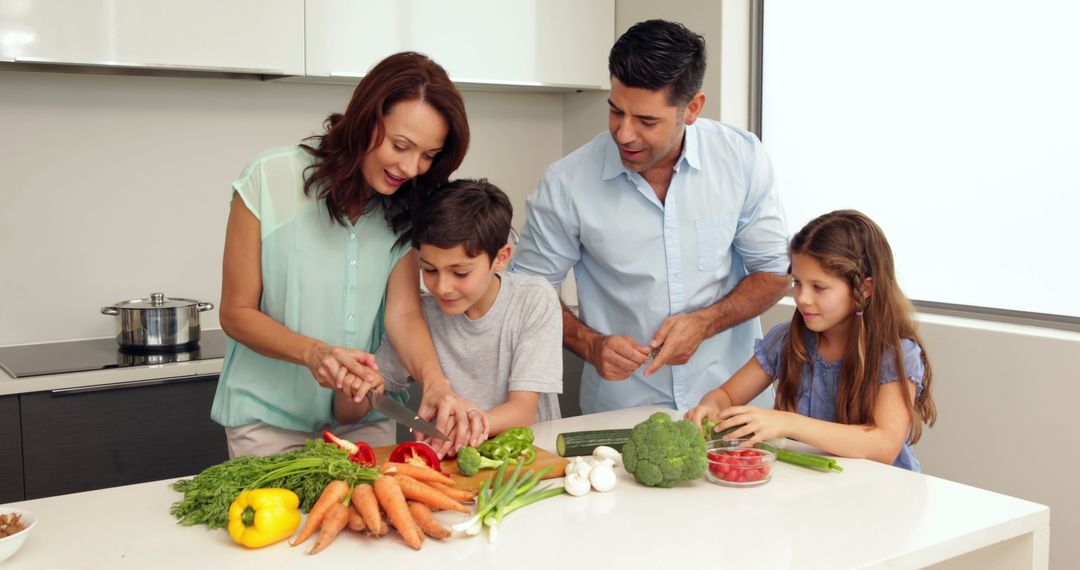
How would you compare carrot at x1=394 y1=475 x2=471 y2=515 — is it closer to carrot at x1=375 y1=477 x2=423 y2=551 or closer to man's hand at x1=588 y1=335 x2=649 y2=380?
carrot at x1=375 y1=477 x2=423 y2=551

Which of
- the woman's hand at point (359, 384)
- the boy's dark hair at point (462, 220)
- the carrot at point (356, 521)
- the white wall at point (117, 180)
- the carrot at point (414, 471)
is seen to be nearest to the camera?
the carrot at point (356, 521)

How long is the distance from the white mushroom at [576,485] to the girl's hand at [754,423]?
0.33m

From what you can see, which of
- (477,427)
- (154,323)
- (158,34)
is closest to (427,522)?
(477,427)

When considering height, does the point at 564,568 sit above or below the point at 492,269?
below

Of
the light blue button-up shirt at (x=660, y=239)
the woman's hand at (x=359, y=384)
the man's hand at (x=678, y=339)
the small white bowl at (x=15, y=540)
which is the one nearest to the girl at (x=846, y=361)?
the man's hand at (x=678, y=339)

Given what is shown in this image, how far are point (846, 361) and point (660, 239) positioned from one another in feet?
1.79

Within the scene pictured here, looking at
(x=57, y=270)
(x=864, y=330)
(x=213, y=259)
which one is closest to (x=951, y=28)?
(x=864, y=330)

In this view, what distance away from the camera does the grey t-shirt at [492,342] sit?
2.14 m

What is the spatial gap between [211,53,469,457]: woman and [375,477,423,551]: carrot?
35 centimetres

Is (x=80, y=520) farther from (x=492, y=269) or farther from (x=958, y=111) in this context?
(x=958, y=111)

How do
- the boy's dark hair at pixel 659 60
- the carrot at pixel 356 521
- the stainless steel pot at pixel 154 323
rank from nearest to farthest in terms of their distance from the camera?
1. the carrot at pixel 356 521
2. the boy's dark hair at pixel 659 60
3. the stainless steel pot at pixel 154 323

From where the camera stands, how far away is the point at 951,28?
112 inches

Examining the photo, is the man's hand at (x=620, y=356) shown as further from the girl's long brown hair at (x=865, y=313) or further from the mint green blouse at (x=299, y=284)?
the mint green blouse at (x=299, y=284)

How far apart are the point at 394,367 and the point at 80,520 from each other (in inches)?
31.0
